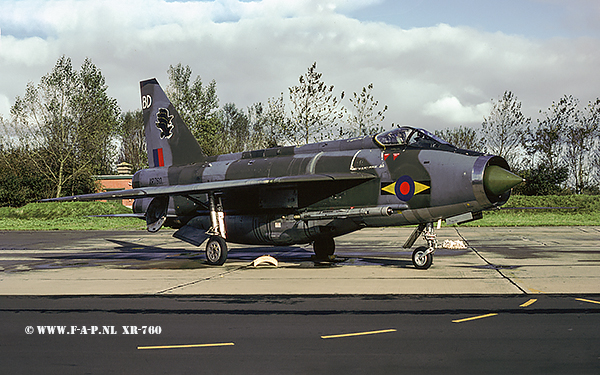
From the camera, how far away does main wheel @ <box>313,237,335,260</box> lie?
15.9 m

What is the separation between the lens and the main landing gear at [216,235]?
1509 cm

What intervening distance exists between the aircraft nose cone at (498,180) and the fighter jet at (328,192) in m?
0.02

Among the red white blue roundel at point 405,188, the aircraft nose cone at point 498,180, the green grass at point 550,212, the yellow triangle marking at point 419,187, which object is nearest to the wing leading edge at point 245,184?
the red white blue roundel at point 405,188

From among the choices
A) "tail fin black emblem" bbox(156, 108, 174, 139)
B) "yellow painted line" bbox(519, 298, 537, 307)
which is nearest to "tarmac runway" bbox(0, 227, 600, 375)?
"yellow painted line" bbox(519, 298, 537, 307)

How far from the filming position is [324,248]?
16016 mm

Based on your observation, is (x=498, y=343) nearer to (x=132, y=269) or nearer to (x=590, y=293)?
(x=590, y=293)

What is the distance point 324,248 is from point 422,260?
11.9ft

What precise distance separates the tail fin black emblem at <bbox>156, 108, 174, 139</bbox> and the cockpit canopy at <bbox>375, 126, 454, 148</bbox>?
334 inches

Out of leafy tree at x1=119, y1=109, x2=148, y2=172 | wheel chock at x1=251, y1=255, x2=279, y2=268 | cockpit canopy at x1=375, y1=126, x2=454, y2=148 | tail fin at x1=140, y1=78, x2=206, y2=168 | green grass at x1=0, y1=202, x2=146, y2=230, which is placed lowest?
wheel chock at x1=251, y1=255, x2=279, y2=268

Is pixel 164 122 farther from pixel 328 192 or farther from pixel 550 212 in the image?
pixel 550 212

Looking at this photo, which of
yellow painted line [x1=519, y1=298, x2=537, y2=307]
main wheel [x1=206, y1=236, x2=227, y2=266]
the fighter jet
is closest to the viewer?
yellow painted line [x1=519, y1=298, x2=537, y2=307]

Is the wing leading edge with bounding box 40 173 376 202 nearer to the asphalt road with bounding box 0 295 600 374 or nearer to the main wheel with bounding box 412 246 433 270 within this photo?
the main wheel with bounding box 412 246 433 270

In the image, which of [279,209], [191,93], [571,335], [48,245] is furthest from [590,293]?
[191,93]

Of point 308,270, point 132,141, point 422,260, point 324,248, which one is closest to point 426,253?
point 422,260
